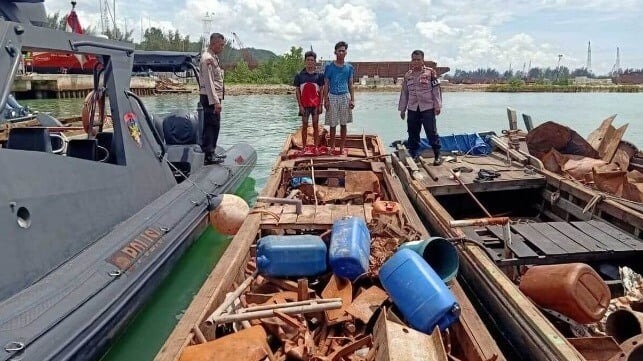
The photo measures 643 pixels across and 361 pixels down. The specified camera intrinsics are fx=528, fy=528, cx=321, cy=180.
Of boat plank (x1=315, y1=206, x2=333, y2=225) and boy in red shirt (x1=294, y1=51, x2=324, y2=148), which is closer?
boat plank (x1=315, y1=206, x2=333, y2=225)

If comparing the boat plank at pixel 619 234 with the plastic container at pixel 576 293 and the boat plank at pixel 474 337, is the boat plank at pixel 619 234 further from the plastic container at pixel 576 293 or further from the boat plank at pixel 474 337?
the boat plank at pixel 474 337

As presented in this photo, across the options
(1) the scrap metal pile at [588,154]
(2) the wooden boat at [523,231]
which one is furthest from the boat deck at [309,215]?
(1) the scrap metal pile at [588,154]

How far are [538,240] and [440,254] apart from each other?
144cm

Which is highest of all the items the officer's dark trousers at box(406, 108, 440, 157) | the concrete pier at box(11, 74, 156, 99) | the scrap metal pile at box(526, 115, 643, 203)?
the concrete pier at box(11, 74, 156, 99)

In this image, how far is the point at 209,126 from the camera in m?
7.82

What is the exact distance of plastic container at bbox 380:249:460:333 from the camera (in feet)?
10.0

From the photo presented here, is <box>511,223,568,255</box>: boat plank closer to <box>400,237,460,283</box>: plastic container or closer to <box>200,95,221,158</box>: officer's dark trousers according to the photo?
<box>400,237,460,283</box>: plastic container

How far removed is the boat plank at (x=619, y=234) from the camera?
15.6 ft

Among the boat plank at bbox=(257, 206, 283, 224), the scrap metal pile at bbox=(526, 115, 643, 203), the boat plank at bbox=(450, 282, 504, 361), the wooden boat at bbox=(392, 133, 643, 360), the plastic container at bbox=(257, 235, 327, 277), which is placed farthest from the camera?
the scrap metal pile at bbox=(526, 115, 643, 203)

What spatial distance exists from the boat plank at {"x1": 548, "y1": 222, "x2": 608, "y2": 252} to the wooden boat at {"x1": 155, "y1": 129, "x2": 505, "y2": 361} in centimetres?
151

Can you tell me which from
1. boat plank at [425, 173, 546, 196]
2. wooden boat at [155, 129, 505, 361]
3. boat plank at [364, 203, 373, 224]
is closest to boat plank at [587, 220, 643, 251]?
boat plank at [425, 173, 546, 196]

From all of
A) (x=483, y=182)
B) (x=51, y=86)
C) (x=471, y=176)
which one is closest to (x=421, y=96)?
(x=471, y=176)

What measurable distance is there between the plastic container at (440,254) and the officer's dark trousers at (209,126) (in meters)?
4.38

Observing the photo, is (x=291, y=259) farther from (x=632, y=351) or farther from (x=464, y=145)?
(x=464, y=145)
